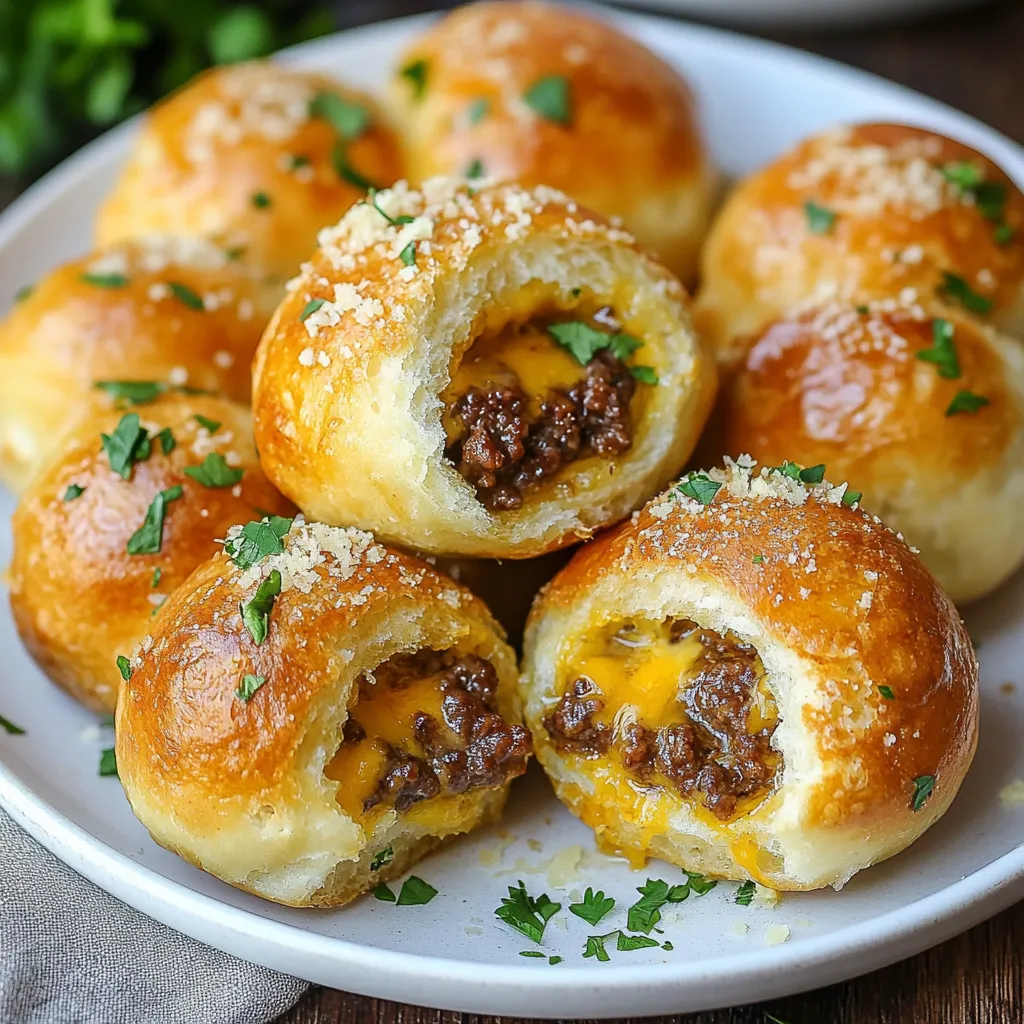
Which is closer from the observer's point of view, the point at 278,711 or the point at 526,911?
the point at 278,711

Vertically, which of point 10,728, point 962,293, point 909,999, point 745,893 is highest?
point 10,728

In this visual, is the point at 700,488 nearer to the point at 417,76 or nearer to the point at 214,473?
the point at 214,473

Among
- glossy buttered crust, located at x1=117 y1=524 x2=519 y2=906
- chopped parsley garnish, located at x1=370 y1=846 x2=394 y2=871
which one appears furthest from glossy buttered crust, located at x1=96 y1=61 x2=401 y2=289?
chopped parsley garnish, located at x1=370 y1=846 x2=394 y2=871

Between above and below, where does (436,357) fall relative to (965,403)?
above

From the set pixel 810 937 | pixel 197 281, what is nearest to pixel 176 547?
pixel 197 281

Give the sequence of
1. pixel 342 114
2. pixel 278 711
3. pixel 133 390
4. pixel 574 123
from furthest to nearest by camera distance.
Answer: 1. pixel 342 114
2. pixel 574 123
3. pixel 133 390
4. pixel 278 711

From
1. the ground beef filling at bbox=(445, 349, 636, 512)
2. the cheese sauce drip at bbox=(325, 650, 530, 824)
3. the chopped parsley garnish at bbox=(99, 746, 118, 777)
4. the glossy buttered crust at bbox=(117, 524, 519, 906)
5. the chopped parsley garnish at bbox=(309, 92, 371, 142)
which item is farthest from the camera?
the chopped parsley garnish at bbox=(309, 92, 371, 142)

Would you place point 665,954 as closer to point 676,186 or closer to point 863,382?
point 863,382

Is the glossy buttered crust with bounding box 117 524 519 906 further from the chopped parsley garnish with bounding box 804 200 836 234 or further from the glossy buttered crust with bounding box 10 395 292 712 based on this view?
the chopped parsley garnish with bounding box 804 200 836 234

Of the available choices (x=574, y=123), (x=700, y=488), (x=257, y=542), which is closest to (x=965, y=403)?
(x=700, y=488)
